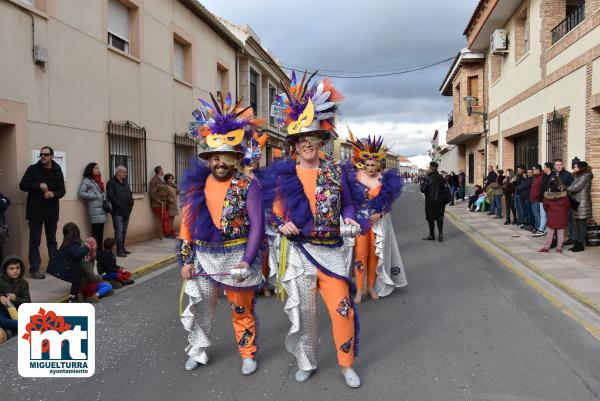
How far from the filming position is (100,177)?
29.8 ft

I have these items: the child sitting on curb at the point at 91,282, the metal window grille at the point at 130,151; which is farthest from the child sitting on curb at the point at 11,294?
the metal window grille at the point at 130,151

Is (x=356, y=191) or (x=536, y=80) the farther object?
(x=536, y=80)

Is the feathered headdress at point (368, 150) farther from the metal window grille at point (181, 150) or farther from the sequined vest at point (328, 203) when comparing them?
the metal window grille at point (181, 150)

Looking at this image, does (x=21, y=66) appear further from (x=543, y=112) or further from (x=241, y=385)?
(x=543, y=112)

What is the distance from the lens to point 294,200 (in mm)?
3461

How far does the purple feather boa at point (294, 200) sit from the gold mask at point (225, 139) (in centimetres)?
43

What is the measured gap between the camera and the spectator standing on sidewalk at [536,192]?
10923mm

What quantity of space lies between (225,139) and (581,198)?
25.6 feet

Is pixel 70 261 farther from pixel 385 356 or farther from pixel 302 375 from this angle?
pixel 385 356

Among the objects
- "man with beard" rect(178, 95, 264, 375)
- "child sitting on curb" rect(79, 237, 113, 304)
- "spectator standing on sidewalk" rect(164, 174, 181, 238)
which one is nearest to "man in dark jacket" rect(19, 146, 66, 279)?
"child sitting on curb" rect(79, 237, 113, 304)

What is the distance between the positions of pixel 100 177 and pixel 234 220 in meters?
6.40

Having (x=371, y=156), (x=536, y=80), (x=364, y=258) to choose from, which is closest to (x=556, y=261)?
(x=364, y=258)

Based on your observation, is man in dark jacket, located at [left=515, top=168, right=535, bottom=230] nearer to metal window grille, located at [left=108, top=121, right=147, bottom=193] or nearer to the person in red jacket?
the person in red jacket

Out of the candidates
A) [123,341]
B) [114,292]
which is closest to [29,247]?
[114,292]
